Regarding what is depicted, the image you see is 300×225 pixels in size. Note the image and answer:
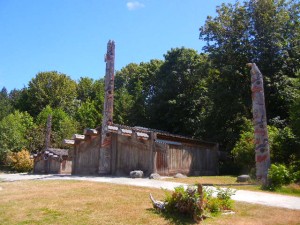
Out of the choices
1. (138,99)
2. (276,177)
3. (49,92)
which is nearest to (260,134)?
(276,177)

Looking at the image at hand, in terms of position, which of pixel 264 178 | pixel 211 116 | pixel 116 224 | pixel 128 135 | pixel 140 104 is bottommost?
pixel 116 224

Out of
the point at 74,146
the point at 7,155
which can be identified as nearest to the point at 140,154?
the point at 74,146

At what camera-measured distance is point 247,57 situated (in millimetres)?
28578

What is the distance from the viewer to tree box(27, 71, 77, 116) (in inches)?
2174

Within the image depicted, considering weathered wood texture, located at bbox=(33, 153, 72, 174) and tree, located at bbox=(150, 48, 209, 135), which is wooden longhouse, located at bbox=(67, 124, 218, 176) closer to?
weathered wood texture, located at bbox=(33, 153, 72, 174)

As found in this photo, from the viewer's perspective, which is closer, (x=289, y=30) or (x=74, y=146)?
(x=74, y=146)

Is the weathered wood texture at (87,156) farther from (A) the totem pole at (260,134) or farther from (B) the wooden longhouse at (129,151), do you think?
(A) the totem pole at (260,134)

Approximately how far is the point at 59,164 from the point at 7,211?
21.8 m

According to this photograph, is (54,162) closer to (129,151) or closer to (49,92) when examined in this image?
(129,151)

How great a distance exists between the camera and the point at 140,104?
129 ft

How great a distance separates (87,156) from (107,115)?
160 inches

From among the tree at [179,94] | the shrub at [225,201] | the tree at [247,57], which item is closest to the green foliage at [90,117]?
the tree at [179,94]

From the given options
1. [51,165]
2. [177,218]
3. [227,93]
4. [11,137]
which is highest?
[227,93]

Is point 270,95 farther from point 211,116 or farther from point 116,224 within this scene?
point 116,224
